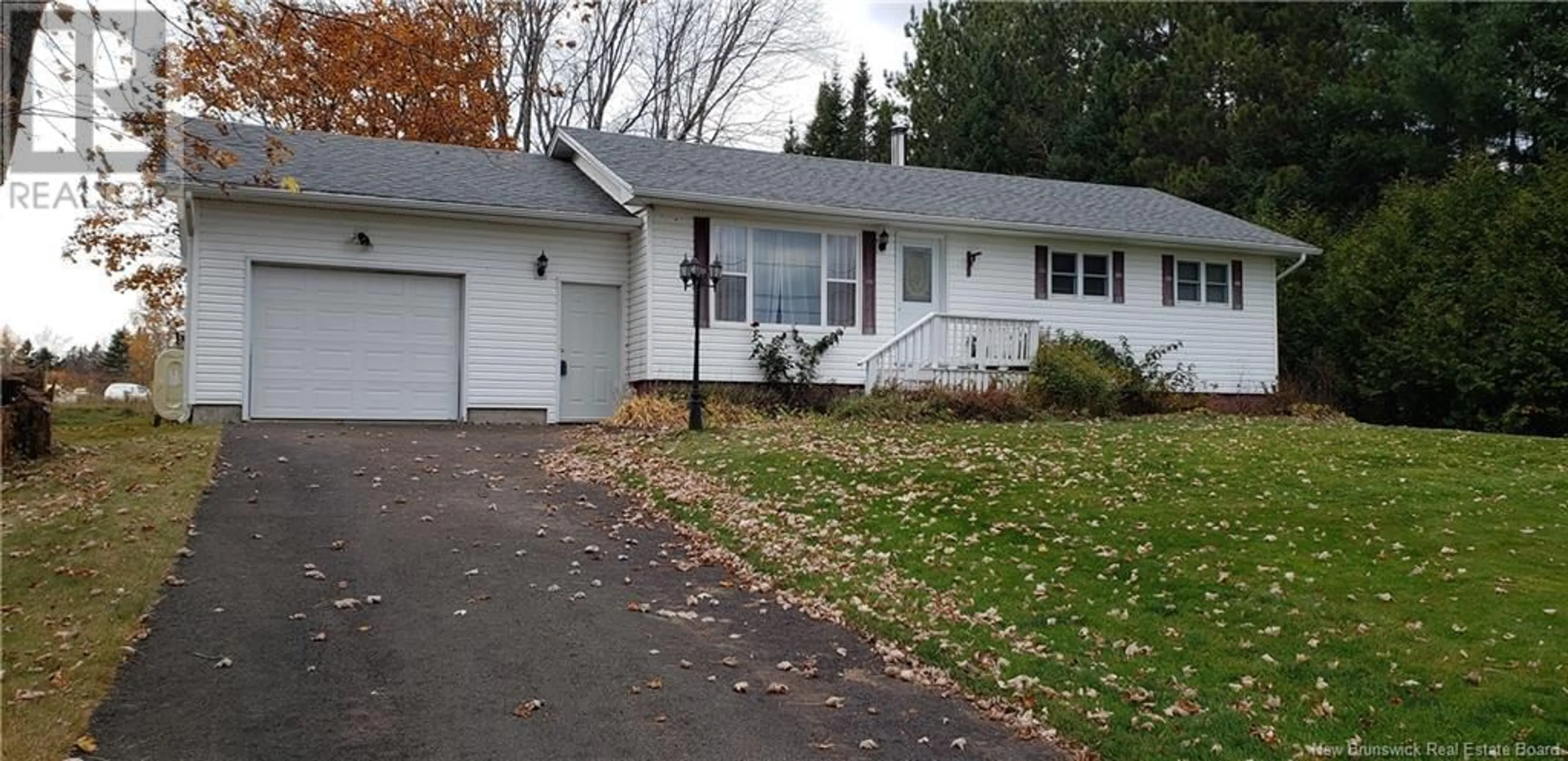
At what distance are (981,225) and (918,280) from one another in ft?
4.17

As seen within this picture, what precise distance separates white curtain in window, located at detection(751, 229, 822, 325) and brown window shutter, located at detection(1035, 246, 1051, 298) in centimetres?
387

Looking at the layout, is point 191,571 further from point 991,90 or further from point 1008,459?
point 991,90

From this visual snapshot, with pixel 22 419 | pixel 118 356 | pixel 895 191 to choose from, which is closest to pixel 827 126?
pixel 895 191

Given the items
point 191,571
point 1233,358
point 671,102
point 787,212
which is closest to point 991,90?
point 671,102

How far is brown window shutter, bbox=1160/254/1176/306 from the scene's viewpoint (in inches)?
792

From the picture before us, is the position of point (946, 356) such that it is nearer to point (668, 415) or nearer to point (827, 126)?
point (668, 415)

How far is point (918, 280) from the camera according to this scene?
18562 mm

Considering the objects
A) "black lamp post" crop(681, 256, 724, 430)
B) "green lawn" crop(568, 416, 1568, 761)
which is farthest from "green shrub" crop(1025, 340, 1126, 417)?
"black lamp post" crop(681, 256, 724, 430)

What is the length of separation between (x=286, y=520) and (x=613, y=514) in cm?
265

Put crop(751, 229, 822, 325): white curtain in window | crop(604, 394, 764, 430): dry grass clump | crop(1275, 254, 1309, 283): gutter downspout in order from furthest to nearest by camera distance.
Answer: crop(1275, 254, 1309, 283): gutter downspout
crop(751, 229, 822, 325): white curtain in window
crop(604, 394, 764, 430): dry grass clump

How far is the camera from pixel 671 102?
34.3 metres

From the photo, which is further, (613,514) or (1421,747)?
(613,514)

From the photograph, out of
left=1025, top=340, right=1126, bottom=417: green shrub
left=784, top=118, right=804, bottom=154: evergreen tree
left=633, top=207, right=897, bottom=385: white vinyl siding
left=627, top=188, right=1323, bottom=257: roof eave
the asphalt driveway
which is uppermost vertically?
left=784, top=118, right=804, bottom=154: evergreen tree

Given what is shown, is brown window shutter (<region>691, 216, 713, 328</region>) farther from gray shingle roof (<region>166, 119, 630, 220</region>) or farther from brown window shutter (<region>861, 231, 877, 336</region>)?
brown window shutter (<region>861, 231, 877, 336</region>)
